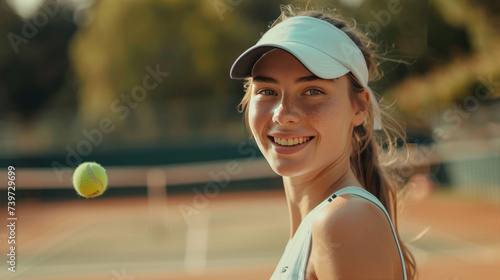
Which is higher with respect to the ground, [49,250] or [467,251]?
[49,250]

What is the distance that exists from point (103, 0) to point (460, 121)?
11.8m

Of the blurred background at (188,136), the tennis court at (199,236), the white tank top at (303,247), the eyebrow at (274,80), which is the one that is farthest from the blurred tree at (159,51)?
the white tank top at (303,247)

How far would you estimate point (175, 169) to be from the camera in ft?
38.6

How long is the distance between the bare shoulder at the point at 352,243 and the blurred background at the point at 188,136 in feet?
11.6

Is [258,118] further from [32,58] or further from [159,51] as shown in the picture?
[32,58]

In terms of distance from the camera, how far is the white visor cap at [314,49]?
114 centimetres

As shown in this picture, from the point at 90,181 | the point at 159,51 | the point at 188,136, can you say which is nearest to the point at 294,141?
the point at 90,181

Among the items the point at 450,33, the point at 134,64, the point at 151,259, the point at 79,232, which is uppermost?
the point at 134,64

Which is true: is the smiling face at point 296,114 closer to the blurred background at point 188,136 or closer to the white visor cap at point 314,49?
the white visor cap at point 314,49

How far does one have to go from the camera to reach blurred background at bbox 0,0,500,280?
7035mm

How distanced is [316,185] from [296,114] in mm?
201

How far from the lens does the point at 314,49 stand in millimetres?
1168

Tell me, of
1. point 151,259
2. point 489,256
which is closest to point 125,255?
point 151,259

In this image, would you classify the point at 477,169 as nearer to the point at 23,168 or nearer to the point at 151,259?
the point at 151,259
